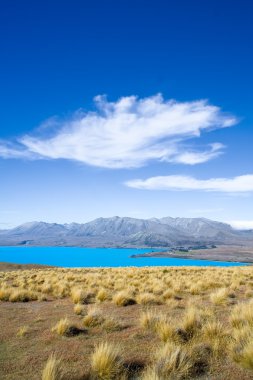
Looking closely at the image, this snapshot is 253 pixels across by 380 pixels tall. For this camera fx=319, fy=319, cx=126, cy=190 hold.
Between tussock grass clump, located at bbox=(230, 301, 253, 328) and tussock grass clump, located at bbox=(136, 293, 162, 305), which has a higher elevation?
tussock grass clump, located at bbox=(230, 301, 253, 328)

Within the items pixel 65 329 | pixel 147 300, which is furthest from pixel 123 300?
pixel 65 329

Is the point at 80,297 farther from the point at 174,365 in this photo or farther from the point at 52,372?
the point at 174,365

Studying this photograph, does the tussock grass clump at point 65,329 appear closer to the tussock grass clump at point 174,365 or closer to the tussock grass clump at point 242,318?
the tussock grass clump at point 174,365

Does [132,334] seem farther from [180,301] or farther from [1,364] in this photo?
[180,301]

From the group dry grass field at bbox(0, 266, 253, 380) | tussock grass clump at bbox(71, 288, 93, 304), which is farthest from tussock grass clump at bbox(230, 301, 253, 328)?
tussock grass clump at bbox(71, 288, 93, 304)

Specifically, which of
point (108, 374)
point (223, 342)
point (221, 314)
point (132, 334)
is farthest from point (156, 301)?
point (108, 374)

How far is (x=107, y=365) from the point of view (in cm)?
585

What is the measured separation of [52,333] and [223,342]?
4.45m

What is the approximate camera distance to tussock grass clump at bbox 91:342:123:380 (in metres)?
5.68

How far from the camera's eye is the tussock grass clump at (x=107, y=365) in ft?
18.6

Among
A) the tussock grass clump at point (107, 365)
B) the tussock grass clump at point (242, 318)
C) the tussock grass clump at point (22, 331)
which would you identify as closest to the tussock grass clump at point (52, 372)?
the tussock grass clump at point (107, 365)

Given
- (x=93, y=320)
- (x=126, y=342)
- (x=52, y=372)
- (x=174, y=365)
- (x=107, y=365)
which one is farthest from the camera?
(x=93, y=320)

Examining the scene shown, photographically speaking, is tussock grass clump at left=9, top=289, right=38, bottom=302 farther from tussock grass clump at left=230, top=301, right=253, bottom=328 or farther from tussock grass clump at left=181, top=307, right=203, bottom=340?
tussock grass clump at left=230, top=301, right=253, bottom=328

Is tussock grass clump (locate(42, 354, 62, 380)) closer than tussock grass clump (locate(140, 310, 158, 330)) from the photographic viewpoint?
Yes
